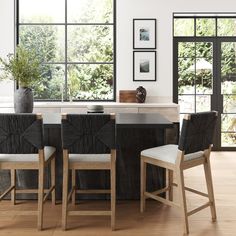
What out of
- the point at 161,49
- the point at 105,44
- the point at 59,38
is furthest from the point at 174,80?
the point at 59,38

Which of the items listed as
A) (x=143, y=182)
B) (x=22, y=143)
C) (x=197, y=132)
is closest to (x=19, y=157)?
(x=22, y=143)

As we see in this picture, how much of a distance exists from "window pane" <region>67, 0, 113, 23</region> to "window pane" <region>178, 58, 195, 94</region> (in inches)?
59.4

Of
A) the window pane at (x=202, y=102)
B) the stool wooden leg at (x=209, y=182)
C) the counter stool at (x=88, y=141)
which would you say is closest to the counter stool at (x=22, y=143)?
the counter stool at (x=88, y=141)

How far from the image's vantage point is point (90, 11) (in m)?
6.59

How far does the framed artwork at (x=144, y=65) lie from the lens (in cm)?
641

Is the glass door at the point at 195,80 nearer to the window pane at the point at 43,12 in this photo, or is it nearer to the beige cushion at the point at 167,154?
the window pane at the point at 43,12

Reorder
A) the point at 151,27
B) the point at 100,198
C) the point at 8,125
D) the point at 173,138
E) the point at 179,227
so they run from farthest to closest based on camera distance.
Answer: the point at 151,27
the point at 173,138
the point at 100,198
the point at 179,227
the point at 8,125

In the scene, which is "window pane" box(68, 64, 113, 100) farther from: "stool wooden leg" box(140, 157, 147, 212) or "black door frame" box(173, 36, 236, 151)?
"stool wooden leg" box(140, 157, 147, 212)

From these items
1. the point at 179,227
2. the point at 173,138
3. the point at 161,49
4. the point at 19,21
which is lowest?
the point at 179,227

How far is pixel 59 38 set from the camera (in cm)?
659

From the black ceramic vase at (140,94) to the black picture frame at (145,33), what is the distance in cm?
73

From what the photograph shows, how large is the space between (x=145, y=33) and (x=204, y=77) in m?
1.36

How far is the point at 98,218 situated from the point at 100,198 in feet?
1.54

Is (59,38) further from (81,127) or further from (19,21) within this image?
(81,127)
